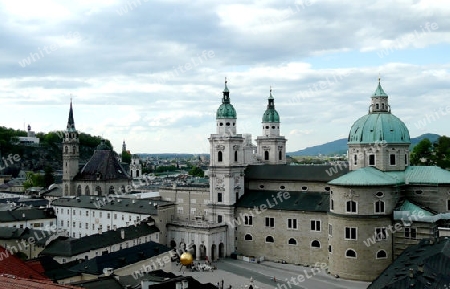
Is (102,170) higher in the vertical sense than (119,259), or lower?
higher

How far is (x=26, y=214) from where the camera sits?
76.4 meters

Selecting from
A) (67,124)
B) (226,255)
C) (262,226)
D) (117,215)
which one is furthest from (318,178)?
(67,124)

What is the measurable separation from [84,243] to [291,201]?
25.2 m

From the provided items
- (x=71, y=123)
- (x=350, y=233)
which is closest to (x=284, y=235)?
(x=350, y=233)

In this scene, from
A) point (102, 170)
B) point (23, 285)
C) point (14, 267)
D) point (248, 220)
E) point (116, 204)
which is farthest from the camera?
point (102, 170)

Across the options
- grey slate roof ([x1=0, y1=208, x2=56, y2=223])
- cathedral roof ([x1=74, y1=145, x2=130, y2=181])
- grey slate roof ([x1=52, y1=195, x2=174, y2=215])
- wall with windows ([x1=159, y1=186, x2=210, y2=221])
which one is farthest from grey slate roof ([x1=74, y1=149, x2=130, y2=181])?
wall with windows ([x1=159, y1=186, x2=210, y2=221])

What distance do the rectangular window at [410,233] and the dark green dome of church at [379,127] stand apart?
1102 centimetres

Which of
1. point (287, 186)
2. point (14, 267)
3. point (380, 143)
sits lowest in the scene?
point (14, 267)

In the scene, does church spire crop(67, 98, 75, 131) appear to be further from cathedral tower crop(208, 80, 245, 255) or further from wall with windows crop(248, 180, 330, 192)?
wall with windows crop(248, 180, 330, 192)

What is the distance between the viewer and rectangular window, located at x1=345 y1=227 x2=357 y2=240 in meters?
53.4

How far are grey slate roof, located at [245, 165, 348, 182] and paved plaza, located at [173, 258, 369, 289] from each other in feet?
36.3

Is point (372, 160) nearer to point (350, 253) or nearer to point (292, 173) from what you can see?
point (292, 173)

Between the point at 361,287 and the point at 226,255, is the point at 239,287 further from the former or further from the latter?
the point at 226,255

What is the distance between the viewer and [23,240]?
204 feet
